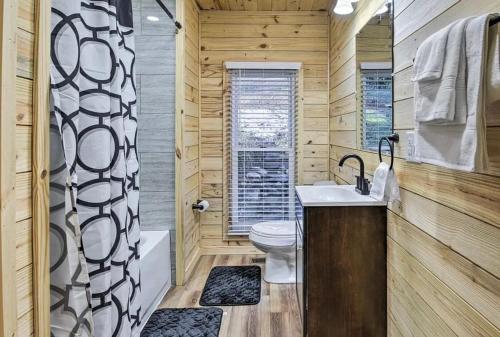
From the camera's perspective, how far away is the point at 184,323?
2.28 m

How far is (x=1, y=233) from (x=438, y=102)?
1.25 meters

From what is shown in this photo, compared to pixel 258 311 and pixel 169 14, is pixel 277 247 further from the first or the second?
pixel 169 14

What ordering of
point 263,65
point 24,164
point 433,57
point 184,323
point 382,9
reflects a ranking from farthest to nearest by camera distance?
point 263,65, point 184,323, point 382,9, point 433,57, point 24,164

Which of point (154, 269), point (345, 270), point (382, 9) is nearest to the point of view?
point (345, 270)

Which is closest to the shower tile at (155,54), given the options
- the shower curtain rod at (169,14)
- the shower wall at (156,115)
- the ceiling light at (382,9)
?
the shower wall at (156,115)

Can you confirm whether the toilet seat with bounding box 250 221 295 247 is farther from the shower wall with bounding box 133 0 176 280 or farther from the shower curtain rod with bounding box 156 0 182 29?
the shower curtain rod with bounding box 156 0 182 29

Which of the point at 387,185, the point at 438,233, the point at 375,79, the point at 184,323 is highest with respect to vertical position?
the point at 375,79

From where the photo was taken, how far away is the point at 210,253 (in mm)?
3682

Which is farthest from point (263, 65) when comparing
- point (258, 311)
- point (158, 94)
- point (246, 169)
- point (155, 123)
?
point (258, 311)

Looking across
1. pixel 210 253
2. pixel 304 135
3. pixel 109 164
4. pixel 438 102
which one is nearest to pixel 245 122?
pixel 304 135

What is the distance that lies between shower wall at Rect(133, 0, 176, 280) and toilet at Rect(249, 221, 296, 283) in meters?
0.76

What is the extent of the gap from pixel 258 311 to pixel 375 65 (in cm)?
191

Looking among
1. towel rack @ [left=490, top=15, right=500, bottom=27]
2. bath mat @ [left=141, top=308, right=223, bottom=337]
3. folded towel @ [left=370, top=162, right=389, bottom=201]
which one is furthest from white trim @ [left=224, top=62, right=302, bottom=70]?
towel rack @ [left=490, top=15, right=500, bottom=27]

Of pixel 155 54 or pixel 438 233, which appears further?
pixel 155 54
